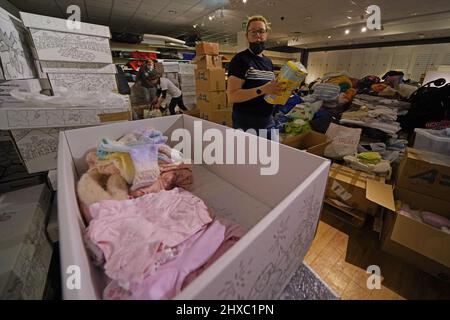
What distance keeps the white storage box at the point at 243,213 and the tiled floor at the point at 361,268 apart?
0.42 meters

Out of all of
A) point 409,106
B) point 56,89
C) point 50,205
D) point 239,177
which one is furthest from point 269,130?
point 56,89

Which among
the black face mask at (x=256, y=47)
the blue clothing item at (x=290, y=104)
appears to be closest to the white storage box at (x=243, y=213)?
Result: the black face mask at (x=256, y=47)

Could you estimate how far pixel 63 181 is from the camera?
2.01 ft

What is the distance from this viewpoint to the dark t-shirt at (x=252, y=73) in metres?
1.18

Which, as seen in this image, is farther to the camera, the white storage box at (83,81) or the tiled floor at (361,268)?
the white storage box at (83,81)

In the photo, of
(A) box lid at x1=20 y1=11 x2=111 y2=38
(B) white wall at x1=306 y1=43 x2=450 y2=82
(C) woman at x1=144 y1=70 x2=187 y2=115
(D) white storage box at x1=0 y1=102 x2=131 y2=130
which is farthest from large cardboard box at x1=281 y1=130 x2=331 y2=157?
(B) white wall at x1=306 y1=43 x2=450 y2=82

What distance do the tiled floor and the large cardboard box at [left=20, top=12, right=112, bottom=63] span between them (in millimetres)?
2372

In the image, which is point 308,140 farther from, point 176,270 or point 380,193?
point 176,270

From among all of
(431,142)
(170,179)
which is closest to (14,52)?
(170,179)

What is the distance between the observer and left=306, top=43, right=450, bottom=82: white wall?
525 cm

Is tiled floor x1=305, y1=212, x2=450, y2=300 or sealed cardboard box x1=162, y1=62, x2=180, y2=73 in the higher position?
sealed cardboard box x1=162, y1=62, x2=180, y2=73

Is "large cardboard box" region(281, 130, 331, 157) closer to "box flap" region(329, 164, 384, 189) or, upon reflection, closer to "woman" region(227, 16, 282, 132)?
"box flap" region(329, 164, 384, 189)

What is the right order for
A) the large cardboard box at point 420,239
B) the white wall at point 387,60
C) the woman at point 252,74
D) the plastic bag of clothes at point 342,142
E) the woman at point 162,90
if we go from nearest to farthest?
the large cardboard box at point 420,239 < the woman at point 252,74 < the plastic bag of clothes at point 342,142 < the woman at point 162,90 < the white wall at point 387,60

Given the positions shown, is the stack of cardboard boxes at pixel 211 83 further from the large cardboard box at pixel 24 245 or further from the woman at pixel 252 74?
the large cardboard box at pixel 24 245
